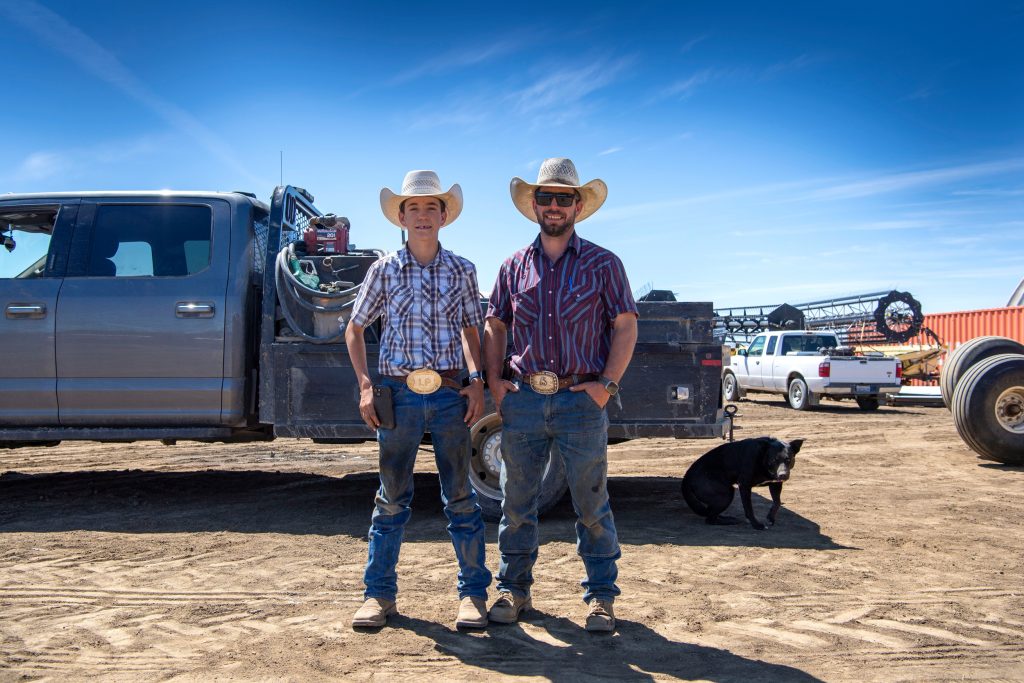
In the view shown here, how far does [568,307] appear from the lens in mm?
3357

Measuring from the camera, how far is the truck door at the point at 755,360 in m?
17.9

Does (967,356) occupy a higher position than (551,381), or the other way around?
(967,356)

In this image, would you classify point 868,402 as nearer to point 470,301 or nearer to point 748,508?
point 748,508

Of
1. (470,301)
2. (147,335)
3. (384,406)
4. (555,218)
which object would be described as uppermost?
(555,218)

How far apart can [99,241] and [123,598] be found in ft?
9.45

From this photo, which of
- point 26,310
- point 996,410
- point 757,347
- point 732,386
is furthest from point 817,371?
point 26,310

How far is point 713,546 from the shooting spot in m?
4.91

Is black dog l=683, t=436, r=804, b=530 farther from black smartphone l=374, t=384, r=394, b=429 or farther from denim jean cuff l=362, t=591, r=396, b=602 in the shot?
black smartphone l=374, t=384, r=394, b=429

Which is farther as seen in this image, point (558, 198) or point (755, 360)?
point (755, 360)

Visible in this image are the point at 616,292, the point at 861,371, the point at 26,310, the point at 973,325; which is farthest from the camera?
the point at 973,325

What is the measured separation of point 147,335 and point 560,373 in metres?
3.43

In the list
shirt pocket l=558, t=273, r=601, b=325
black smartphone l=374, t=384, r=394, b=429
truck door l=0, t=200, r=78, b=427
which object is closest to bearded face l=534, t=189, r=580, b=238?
shirt pocket l=558, t=273, r=601, b=325

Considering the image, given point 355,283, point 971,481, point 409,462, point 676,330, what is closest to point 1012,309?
point 971,481

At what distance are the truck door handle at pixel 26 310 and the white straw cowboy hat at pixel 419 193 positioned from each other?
3277 millimetres
